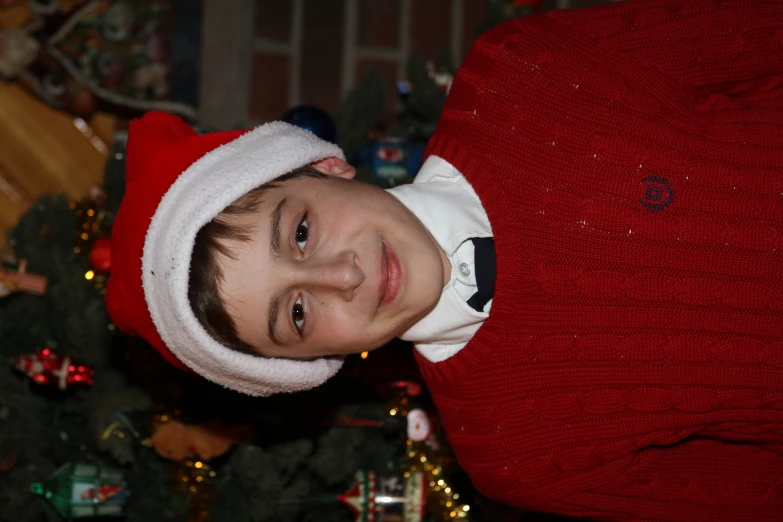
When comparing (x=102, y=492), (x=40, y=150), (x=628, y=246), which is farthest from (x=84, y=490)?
(x=40, y=150)

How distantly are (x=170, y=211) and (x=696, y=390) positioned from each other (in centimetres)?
89

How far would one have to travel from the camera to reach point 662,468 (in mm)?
1233

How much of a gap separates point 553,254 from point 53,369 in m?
1.07

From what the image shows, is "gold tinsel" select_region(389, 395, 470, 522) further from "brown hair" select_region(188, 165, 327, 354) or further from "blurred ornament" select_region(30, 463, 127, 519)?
"blurred ornament" select_region(30, 463, 127, 519)

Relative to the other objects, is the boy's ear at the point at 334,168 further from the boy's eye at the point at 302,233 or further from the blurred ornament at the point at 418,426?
the blurred ornament at the point at 418,426

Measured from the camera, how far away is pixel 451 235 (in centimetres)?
116

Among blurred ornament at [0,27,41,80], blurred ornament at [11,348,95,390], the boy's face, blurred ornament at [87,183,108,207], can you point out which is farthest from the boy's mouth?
blurred ornament at [0,27,41,80]

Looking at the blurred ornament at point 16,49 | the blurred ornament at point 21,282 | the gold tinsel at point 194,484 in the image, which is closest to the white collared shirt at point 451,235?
the gold tinsel at point 194,484

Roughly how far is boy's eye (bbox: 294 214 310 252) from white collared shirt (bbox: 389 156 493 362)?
6.3 inches

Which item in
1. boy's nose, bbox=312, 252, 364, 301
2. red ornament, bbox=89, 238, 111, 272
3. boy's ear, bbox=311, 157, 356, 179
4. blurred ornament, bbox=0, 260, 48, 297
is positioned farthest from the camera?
blurred ornament, bbox=0, 260, 48, 297

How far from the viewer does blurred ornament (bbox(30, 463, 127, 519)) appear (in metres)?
1.50

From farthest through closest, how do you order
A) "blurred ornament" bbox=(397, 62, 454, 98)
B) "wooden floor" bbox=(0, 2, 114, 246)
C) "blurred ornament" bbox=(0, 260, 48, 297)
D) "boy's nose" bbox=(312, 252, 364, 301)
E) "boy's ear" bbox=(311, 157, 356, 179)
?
"wooden floor" bbox=(0, 2, 114, 246) → "blurred ornament" bbox=(397, 62, 454, 98) → "blurred ornament" bbox=(0, 260, 48, 297) → "boy's ear" bbox=(311, 157, 356, 179) → "boy's nose" bbox=(312, 252, 364, 301)

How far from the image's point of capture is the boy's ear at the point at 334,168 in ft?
4.05

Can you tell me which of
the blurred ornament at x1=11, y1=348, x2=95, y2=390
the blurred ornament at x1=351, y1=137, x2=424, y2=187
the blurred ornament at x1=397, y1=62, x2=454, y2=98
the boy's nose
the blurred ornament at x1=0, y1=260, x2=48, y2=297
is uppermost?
the blurred ornament at x1=397, y1=62, x2=454, y2=98
